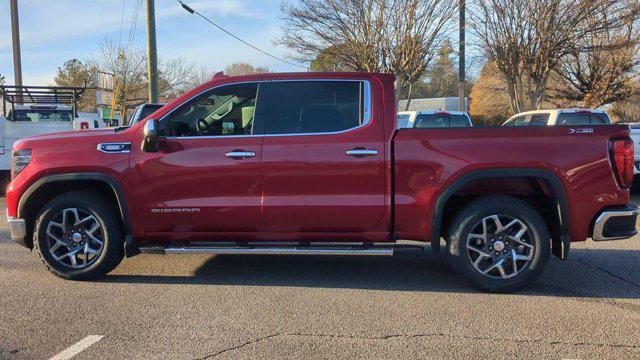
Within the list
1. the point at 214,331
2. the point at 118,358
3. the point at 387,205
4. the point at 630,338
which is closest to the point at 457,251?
the point at 387,205

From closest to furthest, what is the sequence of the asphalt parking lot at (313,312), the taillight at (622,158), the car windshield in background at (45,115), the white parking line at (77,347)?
the white parking line at (77,347) < the asphalt parking lot at (313,312) < the taillight at (622,158) < the car windshield in background at (45,115)

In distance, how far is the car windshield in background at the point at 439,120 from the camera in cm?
1439

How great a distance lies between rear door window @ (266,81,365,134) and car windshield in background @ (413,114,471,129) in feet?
30.9

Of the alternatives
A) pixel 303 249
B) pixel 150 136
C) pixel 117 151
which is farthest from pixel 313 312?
pixel 117 151

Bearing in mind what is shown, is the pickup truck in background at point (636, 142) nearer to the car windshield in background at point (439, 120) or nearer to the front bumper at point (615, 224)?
the car windshield in background at point (439, 120)

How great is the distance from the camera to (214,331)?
4164 mm

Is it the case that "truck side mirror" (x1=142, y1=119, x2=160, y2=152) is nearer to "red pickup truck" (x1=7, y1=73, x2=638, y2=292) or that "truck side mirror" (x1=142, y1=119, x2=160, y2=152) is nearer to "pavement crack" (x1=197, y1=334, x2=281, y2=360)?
"red pickup truck" (x1=7, y1=73, x2=638, y2=292)

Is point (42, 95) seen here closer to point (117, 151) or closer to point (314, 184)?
point (117, 151)

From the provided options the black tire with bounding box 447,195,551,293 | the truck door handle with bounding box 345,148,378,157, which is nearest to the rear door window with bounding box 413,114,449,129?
the black tire with bounding box 447,195,551,293

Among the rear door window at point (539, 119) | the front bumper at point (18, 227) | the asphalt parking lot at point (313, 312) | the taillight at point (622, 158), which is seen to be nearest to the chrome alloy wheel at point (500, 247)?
the asphalt parking lot at point (313, 312)

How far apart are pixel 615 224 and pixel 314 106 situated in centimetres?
295

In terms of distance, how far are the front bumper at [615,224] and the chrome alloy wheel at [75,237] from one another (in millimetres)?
4672

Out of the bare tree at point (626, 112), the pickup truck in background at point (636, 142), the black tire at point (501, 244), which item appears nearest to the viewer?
the black tire at point (501, 244)

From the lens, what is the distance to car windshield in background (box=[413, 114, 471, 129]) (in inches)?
567
